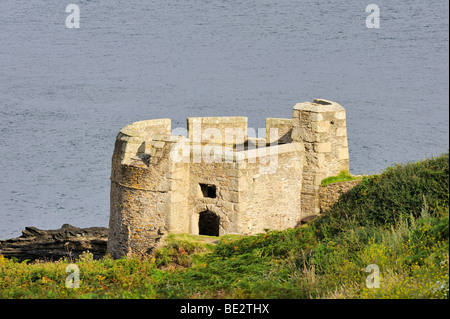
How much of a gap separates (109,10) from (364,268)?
2175 inches

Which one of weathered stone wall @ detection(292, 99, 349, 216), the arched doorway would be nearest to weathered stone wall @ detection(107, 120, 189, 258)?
the arched doorway

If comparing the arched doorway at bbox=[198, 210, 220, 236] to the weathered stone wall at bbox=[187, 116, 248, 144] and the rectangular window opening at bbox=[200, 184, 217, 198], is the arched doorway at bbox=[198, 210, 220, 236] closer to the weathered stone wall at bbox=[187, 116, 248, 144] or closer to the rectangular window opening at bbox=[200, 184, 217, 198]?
the rectangular window opening at bbox=[200, 184, 217, 198]

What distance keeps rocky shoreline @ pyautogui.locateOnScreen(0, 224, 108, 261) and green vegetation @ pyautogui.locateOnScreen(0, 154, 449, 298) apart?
Answer: 1010 centimetres

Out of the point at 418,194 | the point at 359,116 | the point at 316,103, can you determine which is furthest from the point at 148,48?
the point at 418,194

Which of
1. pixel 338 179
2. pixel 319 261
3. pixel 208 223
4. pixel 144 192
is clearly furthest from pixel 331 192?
pixel 319 261

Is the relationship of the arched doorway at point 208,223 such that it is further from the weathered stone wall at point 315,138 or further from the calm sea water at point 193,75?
the calm sea water at point 193,75

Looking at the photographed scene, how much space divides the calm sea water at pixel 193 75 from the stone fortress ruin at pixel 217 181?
1118 inches

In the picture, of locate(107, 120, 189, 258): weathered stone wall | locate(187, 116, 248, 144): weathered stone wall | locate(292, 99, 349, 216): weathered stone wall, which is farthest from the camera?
locate(187, 116, 248, 144): weathered stone wall

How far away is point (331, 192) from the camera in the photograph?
23.8 meters

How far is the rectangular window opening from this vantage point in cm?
2256

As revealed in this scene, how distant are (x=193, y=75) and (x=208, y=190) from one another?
137ft
